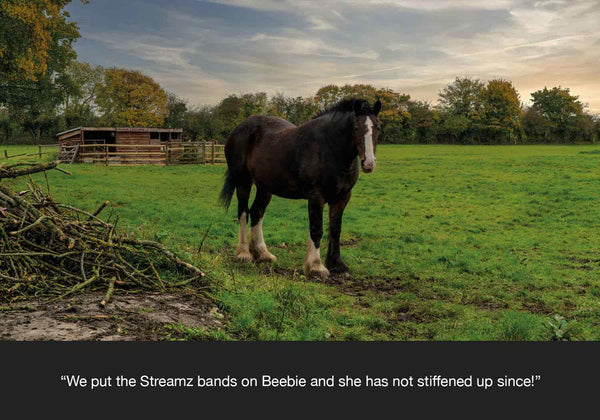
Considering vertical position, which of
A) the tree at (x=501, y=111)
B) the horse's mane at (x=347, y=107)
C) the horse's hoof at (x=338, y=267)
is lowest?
the horse's hoof at (x=338, y=267)

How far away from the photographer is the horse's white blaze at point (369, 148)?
6.50m

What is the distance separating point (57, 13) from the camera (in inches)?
1077

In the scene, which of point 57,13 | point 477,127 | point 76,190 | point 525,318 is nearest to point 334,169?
point 525,318

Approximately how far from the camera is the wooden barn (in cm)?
3459

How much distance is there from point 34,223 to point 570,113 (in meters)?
77.1

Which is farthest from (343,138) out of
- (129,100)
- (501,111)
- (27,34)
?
(501,111)

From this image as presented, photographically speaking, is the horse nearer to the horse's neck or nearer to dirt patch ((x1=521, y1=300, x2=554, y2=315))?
the horse's neck

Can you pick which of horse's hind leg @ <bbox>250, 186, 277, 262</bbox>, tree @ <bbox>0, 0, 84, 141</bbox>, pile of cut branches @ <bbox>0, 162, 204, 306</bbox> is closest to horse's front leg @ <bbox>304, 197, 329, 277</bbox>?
horse's hind leg @ <bbox>250, 186, 277, 262</bbox>

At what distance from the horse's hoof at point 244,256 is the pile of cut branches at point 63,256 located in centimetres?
277

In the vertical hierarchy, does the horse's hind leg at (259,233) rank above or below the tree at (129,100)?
below

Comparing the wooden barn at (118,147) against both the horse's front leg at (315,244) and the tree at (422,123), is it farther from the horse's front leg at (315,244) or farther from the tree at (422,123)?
the tree at (422,123)

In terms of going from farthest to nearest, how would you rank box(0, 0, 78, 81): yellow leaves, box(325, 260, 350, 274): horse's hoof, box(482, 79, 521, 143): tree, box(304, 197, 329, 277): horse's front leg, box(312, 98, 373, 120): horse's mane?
1. box(482, 79, 521, 143): tree
2. box(0, 0, 78, 81): yellow leaves
3. box(325, 260, 350, 274): horse's hoof
4. box(304, 197, 329, 277): horse's front leg
5. box(312, 98, 373, 120): horse's mane

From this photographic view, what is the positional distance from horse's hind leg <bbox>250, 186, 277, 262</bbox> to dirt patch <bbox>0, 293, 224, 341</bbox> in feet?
11.5

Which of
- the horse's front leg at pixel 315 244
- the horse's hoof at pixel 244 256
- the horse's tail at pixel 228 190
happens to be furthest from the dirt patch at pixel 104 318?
the horse's tail at pixel 228 190
